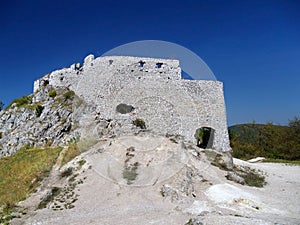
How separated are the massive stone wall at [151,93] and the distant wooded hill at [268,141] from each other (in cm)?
1268

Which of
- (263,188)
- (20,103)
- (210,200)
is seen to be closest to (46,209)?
(210,200)

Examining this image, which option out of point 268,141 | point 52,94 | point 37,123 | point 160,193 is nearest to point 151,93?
point 160,193

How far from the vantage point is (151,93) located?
59.1 feet

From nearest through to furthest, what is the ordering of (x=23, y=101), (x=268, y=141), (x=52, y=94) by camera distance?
(x=52, y=94), (x=23, y=101), (x=268, y=141)

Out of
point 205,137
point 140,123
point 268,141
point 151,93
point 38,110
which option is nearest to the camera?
point 151,93

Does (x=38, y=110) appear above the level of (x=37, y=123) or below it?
above

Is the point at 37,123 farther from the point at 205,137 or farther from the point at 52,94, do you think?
the point at 205,137

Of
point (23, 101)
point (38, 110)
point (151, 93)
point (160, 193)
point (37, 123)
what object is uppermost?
point (23, 101)

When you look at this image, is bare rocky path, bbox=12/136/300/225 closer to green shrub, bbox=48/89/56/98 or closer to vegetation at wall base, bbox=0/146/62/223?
vegetation at wall base, bbox=0/146/62/223

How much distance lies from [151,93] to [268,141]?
26.6m

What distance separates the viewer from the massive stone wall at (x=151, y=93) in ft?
58.4

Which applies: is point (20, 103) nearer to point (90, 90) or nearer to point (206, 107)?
point (90, 90)

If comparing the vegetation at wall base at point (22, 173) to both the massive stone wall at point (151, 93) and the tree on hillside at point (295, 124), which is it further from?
the tree on hillside at point (295, 124)

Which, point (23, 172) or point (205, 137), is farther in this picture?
point (205, 137)
